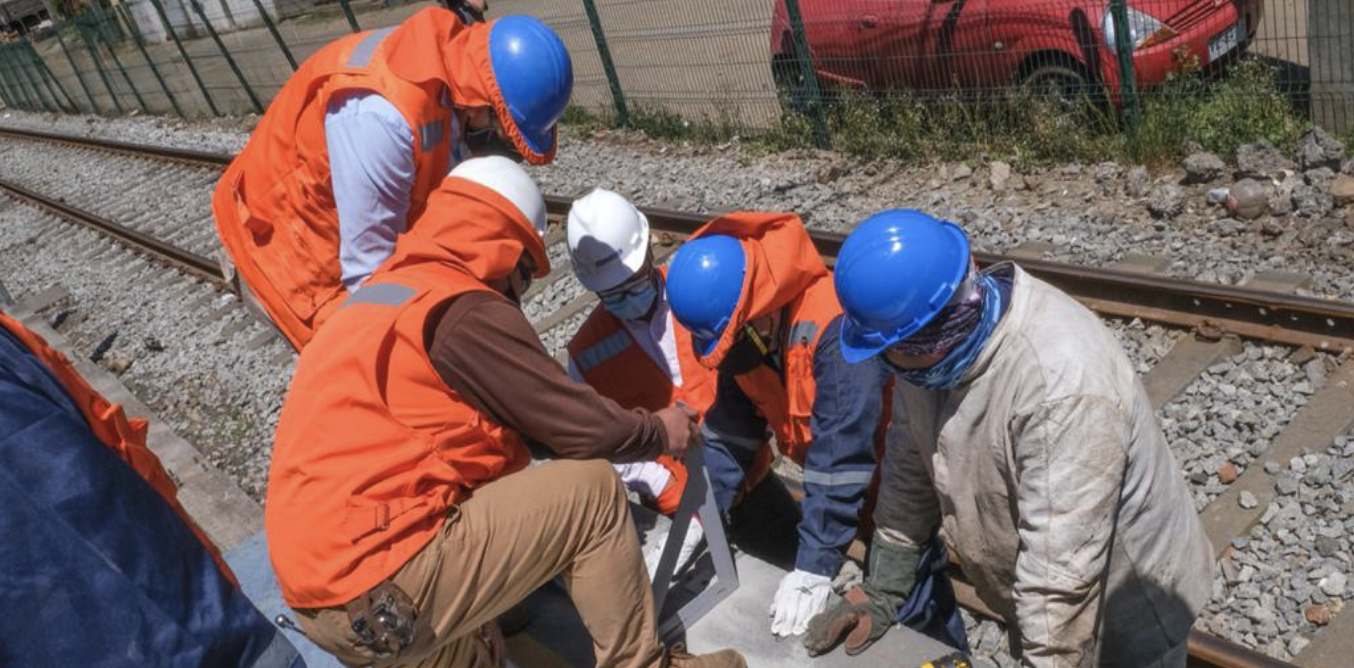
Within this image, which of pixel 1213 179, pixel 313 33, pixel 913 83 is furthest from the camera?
pixel 313 33

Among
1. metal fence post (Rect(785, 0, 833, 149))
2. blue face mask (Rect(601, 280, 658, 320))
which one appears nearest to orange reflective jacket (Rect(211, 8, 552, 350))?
blue face mask (Rect(601, 280, 658, 320))

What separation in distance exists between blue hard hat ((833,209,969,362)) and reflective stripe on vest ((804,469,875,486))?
2.68ft

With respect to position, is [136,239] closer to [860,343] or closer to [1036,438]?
[860,343]

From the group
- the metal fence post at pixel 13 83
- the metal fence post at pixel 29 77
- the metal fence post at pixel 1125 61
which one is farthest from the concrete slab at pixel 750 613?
the metal fence post at pixel 13 83

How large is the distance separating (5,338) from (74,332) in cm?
939

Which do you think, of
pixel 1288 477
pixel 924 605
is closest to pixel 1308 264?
pixel 1288 477

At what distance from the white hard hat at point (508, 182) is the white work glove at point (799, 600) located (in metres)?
1.24

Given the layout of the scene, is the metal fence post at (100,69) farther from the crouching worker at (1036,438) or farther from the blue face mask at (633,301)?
the crouching worker at (1036,438)

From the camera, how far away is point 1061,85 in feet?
26.0

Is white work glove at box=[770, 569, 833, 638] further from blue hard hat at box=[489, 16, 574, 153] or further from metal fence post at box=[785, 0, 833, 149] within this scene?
metal fence post at box=[785, 0, 833, 149]

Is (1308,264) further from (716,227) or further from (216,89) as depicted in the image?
(216,89)

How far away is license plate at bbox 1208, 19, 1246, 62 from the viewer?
7.43 meters

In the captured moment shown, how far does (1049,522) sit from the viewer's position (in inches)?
89.4

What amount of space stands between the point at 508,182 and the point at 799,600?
1.45 metres
